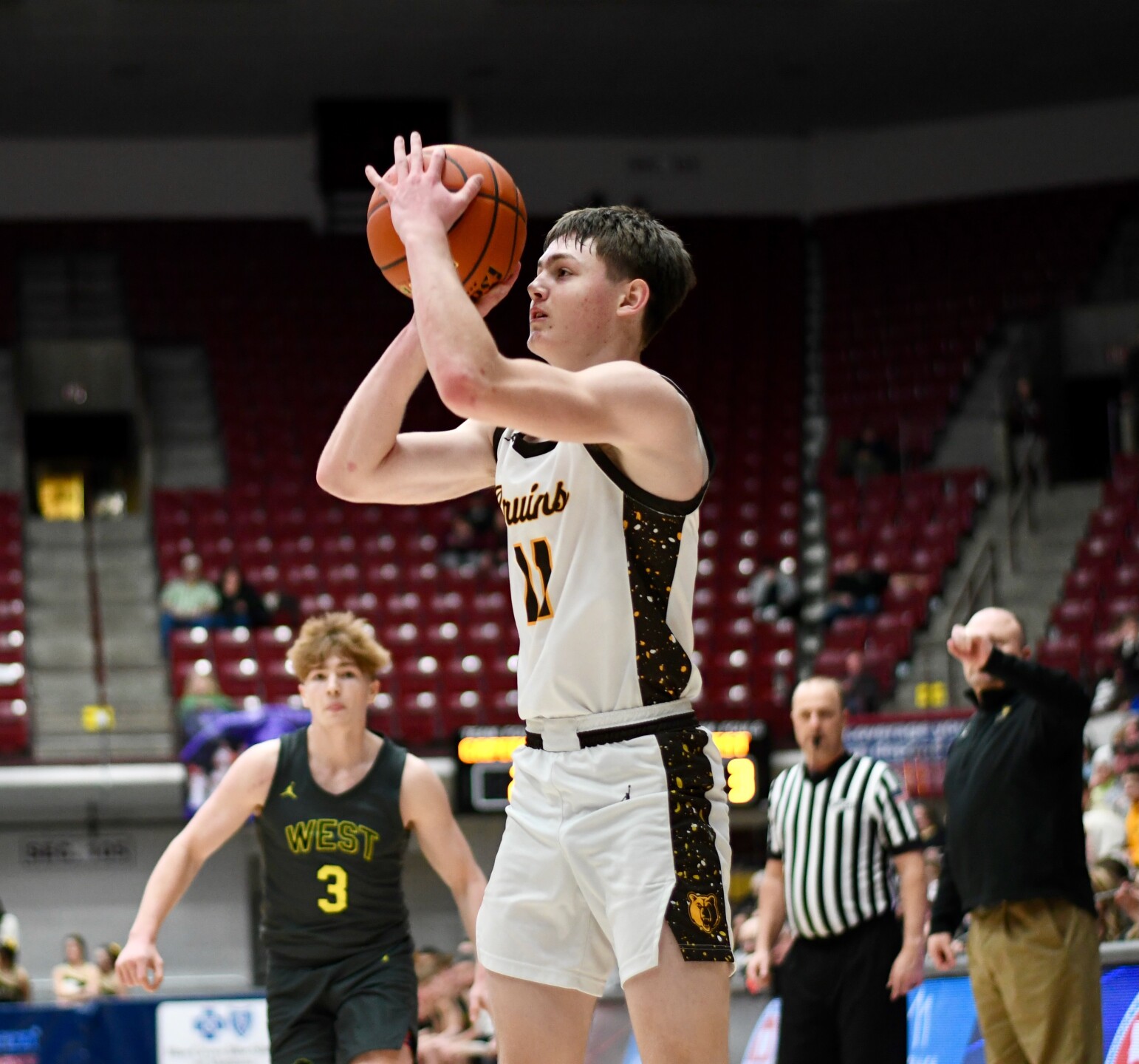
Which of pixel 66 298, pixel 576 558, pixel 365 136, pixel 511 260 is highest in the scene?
pixel 365 136

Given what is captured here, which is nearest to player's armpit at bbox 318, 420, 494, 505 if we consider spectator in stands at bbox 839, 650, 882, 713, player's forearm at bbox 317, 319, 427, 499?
player's forearm at bbox 317, 319, 427, 499

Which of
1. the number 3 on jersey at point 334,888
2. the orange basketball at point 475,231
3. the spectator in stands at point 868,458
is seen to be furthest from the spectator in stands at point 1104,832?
the spectator in stands at point 868,458

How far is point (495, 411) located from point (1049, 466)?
16038mm

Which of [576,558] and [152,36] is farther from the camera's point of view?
[152,36]

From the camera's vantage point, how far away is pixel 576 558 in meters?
3.07

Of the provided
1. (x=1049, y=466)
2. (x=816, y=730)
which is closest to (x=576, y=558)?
(x=816, y=730)

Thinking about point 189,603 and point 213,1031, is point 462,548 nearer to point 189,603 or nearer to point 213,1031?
point 189,603

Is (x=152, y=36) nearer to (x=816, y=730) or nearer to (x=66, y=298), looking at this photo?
(x=66, y=298)

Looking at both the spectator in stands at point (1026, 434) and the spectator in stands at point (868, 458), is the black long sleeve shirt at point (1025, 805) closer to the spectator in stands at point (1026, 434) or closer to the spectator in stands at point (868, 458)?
the spectator in stands at point (1026, 434)

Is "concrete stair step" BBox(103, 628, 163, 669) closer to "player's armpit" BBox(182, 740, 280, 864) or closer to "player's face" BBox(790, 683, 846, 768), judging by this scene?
"player's face" BBox(790, 683, 846, 768)

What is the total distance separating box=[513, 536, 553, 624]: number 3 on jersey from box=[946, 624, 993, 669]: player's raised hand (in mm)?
1918

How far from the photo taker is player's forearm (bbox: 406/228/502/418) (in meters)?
2.78

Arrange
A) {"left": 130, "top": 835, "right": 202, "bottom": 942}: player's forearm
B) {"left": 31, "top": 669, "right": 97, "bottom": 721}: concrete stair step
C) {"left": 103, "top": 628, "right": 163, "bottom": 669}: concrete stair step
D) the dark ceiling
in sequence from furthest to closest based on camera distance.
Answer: the dark ceiling
{"left": 103, "top": 628, "right": 163, "bottom": 669}: concrete stair step
{"left": 31, "top": 669, "right": 97, "bottom": 721}: concrete stair step
{"left": 130, "top": 835, "right": 202, "bottom": 942}: player's forearm

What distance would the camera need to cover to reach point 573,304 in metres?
3.16
